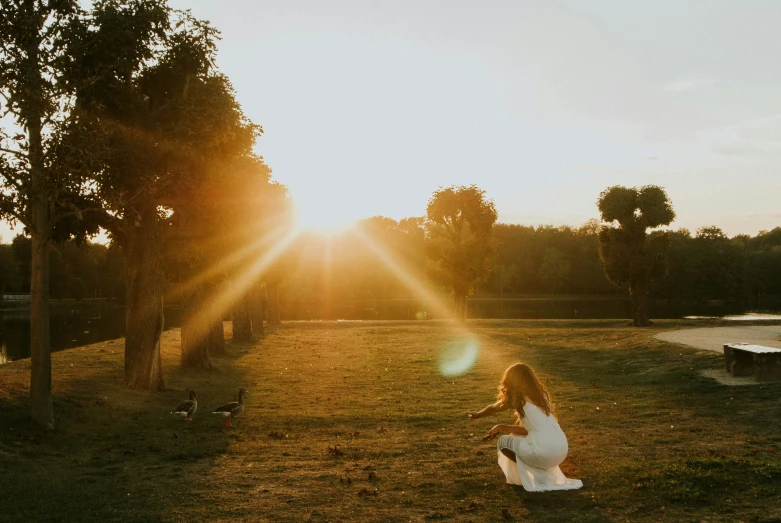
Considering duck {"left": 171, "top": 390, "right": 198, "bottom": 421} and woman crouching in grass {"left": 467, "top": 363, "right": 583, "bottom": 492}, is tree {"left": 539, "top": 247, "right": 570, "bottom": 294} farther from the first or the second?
woman crouching in grass {"left": 467, "top": 363, "right": 583, "bottom": 492}

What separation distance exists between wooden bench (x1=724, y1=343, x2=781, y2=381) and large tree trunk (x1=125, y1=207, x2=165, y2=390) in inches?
663

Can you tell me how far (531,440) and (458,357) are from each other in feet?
71.1

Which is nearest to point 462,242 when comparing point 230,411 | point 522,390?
point 230,411

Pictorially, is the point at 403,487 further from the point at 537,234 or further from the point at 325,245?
the point at 537,234

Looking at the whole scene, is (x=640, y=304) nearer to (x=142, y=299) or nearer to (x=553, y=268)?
(x=142, y=299)

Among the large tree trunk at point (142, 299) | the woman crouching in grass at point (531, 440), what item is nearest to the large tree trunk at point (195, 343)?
the large tree trunk at point (142, 299)

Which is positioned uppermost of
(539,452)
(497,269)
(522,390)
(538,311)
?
(497,269)

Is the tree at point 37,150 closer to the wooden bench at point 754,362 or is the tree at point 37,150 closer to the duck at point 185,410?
the duck at point 185,410

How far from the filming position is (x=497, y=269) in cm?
14000

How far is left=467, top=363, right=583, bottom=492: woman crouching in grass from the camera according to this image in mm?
9508

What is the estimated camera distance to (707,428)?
13.9 metres

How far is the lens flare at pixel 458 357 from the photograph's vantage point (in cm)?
2616

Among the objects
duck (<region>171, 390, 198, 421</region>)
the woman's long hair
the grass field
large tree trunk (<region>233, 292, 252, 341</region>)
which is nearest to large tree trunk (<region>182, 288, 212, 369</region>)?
the grass field

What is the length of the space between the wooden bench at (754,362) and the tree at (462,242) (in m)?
38.9
